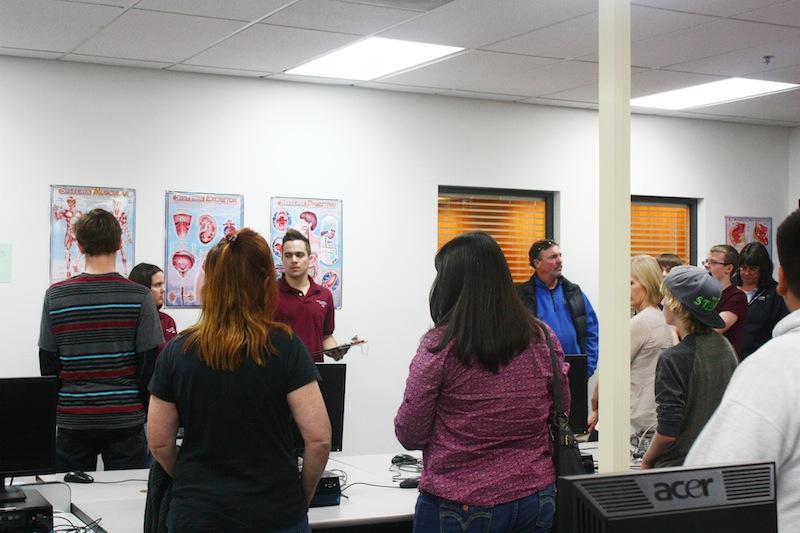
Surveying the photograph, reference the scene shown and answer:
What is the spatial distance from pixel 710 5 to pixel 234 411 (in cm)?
318

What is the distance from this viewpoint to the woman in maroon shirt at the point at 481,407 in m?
2.44

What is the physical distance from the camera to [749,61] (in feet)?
18.6

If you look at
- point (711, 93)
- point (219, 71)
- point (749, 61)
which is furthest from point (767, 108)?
point (219, 71)

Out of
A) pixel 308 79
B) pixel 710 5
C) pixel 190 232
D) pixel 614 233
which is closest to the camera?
pixel 614 233

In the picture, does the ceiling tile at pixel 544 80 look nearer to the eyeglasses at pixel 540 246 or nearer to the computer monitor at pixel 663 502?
the eyeglasses at pixel 540 246

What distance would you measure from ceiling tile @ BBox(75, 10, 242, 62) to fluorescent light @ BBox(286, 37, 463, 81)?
745mm

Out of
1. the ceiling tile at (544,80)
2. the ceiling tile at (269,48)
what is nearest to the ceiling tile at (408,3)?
the ceiling tile at (269,48)

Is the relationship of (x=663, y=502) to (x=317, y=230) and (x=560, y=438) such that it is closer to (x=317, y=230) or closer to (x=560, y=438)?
(x=560, y=438)

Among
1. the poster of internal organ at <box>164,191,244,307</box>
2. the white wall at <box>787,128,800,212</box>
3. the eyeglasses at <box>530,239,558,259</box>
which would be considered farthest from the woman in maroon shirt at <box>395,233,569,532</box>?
the white wall at <box>787,128,800,212</box>

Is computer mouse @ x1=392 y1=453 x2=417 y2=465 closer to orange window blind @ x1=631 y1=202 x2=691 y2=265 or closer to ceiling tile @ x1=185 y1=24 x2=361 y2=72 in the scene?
ceiling tile @ x1=185 y1=24 x2=361 y2=72

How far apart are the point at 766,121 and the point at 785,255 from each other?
687 cm

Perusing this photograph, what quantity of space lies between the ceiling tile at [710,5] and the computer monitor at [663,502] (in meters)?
3.62

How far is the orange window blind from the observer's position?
25.4ft

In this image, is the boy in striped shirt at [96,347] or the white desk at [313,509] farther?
the boy in striped shirt at [96,347]
